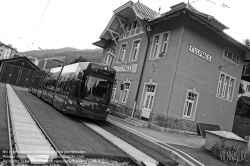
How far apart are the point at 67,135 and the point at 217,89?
43.1 ft

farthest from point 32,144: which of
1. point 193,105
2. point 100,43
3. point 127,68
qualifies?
point 100,43

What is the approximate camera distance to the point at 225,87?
17.6m

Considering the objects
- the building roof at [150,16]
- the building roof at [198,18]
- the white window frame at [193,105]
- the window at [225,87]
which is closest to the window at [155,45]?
the building roof at [150,16]

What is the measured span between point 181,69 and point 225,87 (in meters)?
5.38

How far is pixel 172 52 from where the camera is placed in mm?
14836

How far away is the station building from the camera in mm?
14508

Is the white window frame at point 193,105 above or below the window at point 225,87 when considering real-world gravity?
below

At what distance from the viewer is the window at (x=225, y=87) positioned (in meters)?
17.2

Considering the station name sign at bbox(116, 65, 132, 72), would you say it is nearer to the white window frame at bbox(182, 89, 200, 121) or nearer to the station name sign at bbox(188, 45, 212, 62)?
the station name sign at bbox(188, 45, 212, 62)

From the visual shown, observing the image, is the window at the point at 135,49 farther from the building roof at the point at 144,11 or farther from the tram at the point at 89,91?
the tram at the point at 89,91

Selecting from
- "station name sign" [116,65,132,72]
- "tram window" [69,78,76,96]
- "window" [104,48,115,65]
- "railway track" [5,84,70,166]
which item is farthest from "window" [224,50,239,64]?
"railway track" [5,84,70,166]

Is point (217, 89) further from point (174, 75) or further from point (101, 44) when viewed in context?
point (101, 44)

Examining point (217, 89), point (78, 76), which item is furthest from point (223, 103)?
point (78, 76)

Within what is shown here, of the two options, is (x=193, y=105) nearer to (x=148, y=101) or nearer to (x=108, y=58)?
(x=148, y=101)
